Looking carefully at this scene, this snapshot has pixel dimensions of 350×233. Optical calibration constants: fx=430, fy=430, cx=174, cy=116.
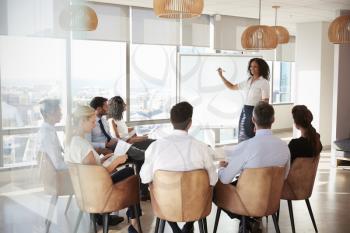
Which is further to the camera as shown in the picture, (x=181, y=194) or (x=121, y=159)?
(x=121, y=159)

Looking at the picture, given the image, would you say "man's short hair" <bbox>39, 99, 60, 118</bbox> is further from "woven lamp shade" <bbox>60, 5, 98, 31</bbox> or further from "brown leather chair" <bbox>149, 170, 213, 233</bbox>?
"brown leather chair" <bbox>149, 170, 213, 233</bbox>

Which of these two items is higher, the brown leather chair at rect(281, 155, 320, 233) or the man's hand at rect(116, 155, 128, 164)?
the man's hand at rect(116, 155, 128, 164)

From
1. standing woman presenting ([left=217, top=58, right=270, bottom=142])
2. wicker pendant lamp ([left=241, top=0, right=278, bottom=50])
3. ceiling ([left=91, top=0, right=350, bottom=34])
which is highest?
ceiling ([left=91, top=0, right=350, bottom=34])

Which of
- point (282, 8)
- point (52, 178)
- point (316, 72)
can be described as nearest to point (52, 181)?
point (52, 178)

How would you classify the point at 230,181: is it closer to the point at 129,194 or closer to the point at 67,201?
the point at 129,194

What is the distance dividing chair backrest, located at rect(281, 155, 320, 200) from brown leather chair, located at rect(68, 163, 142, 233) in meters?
1.59

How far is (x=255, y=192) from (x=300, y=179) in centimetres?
83

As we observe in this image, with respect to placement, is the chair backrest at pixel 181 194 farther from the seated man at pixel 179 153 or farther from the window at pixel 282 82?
the window at pixel 282 82

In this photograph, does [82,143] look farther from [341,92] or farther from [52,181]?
[341,92]

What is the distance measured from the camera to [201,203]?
11.6 feet

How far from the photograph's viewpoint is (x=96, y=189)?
370 centimetres

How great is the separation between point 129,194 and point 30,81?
132cm

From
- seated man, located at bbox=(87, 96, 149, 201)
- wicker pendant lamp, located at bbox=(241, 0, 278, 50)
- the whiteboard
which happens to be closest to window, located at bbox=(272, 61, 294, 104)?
the whiteboard

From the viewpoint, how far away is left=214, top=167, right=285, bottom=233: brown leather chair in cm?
356
